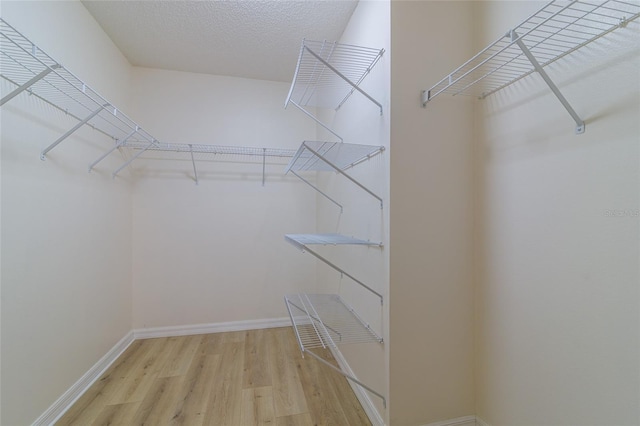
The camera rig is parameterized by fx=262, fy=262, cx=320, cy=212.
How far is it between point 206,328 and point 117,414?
99 cm

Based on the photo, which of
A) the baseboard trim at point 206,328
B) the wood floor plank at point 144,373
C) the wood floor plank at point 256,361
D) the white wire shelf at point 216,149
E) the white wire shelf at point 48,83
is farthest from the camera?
the baseboard trim at point 206,328

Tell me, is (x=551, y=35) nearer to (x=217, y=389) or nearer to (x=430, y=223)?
(x=430, y=223)

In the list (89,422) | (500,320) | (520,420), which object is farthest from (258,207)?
(520,420)

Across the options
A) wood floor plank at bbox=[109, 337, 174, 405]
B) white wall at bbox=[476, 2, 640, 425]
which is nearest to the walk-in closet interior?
white wall at bbox=[476, 2, 640, 425]

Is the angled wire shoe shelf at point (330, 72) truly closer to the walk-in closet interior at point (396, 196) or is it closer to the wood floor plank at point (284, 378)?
the walk-in closet interior at point (396, 196)

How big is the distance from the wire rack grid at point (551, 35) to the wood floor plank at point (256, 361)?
2010 millimetres

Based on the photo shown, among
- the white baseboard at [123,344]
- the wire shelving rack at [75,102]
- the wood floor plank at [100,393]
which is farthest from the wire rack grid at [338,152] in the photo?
the wood floor plank at [100,393]

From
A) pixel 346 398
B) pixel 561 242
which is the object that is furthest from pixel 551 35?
pixel 346 398

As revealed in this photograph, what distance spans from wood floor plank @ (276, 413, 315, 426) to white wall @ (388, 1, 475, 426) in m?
0.52

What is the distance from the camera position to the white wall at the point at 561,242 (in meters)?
0.78

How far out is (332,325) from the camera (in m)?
1.50

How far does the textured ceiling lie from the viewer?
1.70 meters

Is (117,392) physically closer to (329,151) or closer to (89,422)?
(89,422)

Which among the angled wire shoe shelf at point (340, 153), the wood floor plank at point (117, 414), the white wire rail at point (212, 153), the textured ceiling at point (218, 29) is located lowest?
the wood floor plank at point (117, 414)
